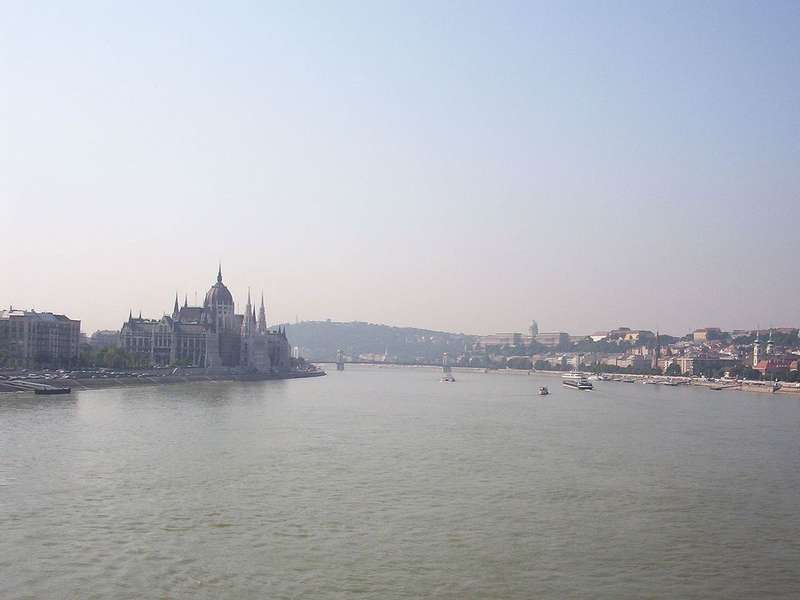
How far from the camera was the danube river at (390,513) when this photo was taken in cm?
1445

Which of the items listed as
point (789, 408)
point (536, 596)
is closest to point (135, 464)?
point (536, 596)

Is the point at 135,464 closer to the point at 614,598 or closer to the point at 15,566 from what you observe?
the point at 15,566

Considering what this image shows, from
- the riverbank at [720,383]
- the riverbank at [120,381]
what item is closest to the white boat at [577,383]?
the riverbank at [720,383]

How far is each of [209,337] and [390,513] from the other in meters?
98.6

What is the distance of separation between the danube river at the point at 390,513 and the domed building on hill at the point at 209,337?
250ft

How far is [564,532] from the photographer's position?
58.6ft

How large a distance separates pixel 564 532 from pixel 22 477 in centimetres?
1338

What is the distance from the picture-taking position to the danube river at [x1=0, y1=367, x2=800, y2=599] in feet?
47.4

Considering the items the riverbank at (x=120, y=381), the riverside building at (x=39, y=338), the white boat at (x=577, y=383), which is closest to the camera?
the riverbank at (x=120, y=381)

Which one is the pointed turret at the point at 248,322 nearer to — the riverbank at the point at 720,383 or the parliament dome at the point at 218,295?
the parliament dome at the point at 218,295

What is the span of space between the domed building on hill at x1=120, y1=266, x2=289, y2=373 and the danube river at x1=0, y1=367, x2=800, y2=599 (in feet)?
250

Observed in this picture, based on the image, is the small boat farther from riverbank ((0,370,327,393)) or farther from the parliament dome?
the parliament dome

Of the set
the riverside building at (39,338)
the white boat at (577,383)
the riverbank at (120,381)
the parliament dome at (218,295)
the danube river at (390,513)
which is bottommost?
the white boat at (577,383)

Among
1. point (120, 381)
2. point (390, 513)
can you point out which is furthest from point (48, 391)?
point (390, 513)
